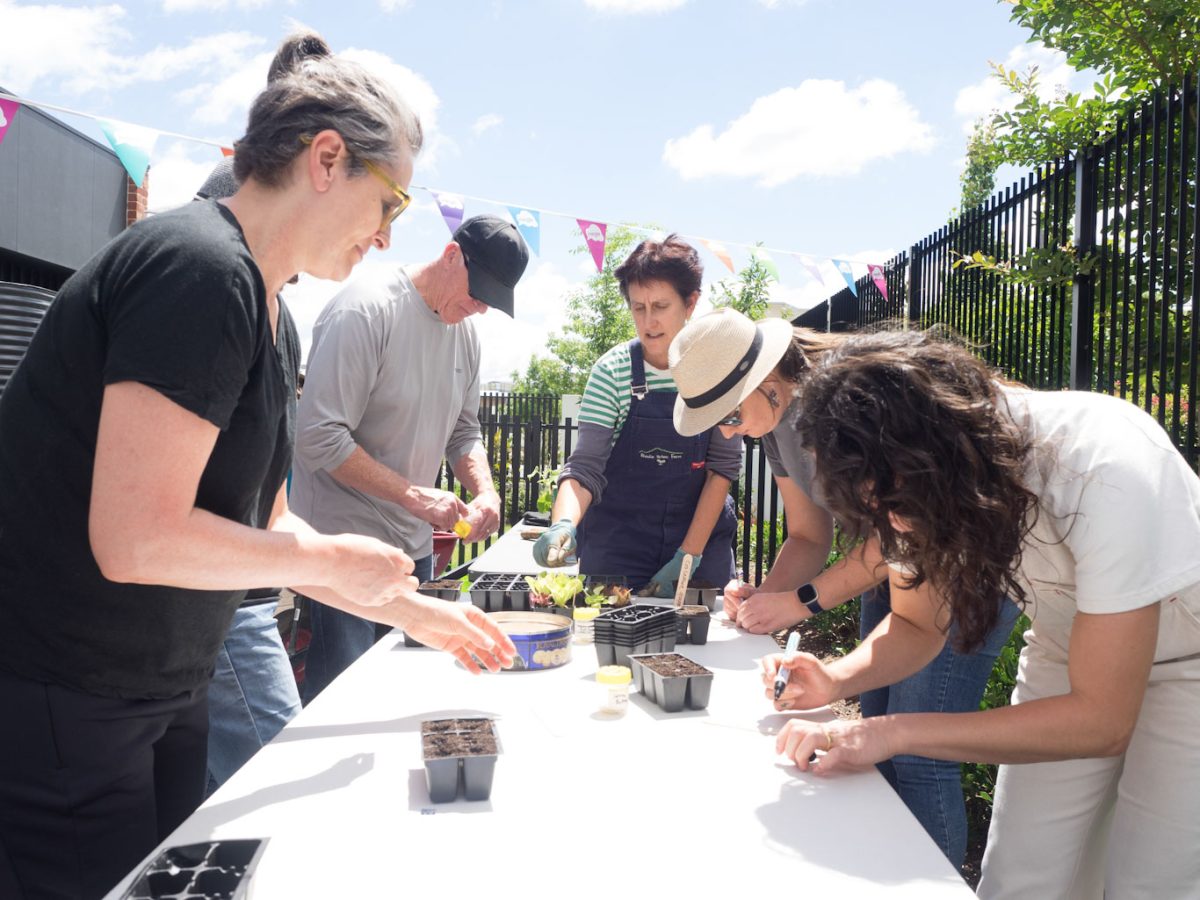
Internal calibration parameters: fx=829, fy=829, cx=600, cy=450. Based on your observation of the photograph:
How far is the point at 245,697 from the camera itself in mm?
1804

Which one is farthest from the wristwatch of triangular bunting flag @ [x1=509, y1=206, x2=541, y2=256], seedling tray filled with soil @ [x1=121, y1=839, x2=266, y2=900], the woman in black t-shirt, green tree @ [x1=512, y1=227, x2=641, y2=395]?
green tree @ [x1=512, y1=227, x2=641, y2=395]

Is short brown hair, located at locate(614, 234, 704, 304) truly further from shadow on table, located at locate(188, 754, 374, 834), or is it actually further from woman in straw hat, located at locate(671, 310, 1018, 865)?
shadow on table, located at locate(188, 754, 374, 834)

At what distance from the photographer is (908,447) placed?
120 centimetres

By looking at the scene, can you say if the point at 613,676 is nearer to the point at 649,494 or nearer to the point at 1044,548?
→ the point at 1044,548

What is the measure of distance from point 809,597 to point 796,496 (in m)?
0.35

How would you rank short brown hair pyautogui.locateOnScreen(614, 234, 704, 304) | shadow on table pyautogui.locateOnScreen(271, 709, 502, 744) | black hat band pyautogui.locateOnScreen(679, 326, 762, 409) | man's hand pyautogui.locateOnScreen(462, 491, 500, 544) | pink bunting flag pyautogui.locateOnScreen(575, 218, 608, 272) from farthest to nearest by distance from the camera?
pink bunting flag pyautogui.locateOnScreen(575, 218, 608, 272) → short brown hair pyautogui.locateOnScreen(614, 234, 704, 304) → man's hand pyautogui.locateOnScreen(462, 491, 500, 544) → black hat band pyautogui.locateOnScreen(679, 326, 762, 409) → shadow on table pyautogui.locateOnScreen(271, 709, 502, 744)

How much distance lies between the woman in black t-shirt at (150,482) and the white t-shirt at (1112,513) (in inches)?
39.4

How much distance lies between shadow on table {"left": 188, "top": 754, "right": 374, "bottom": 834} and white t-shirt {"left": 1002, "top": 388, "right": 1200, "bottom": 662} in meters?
1.11

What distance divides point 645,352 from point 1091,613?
6.37ft

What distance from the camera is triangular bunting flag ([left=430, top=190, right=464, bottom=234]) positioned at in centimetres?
629

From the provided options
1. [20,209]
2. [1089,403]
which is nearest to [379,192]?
[1089,403]

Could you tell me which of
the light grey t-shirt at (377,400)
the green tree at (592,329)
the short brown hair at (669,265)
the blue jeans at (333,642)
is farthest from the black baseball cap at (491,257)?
the green tree at (592,329)

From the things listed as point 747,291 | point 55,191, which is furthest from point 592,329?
point 55,191

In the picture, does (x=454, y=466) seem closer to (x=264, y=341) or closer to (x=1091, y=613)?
(x=264, y=341)
